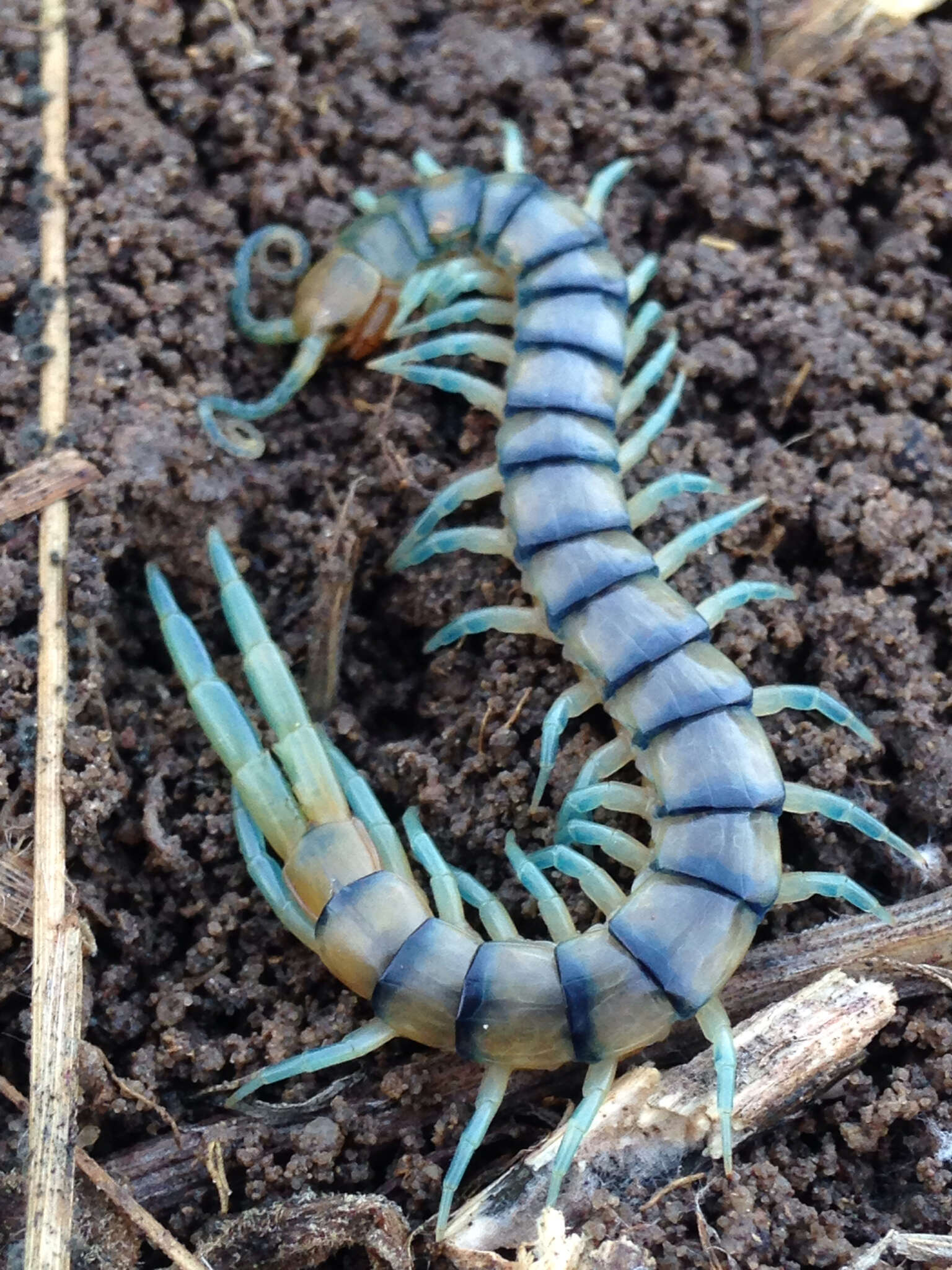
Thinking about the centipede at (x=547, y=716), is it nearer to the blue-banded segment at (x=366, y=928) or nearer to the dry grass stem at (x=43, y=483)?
the blue-banded segment at (x=366, y=928)

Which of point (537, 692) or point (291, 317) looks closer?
point (537, 692)

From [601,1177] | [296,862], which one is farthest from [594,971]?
[296,862]

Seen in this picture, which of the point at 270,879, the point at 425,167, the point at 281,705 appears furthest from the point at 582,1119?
the point at 425,167

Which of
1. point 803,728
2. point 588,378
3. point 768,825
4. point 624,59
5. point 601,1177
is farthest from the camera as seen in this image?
point 624,59

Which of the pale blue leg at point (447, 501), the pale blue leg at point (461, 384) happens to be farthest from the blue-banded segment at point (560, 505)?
the pale blue leg at point (461, 384)

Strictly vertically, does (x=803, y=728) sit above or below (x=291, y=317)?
below

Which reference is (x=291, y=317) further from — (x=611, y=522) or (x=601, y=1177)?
(x=601, y=1177)

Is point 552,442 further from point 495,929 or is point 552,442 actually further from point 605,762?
point 495,929
